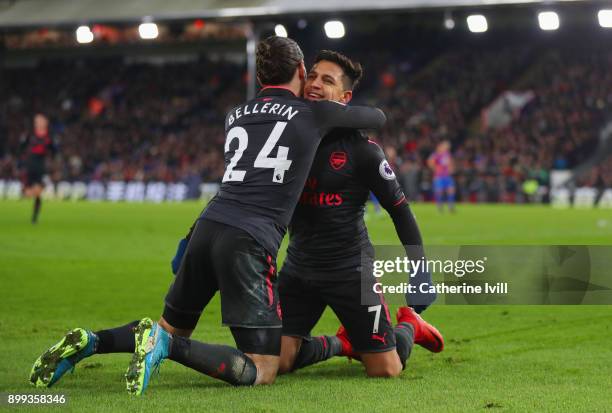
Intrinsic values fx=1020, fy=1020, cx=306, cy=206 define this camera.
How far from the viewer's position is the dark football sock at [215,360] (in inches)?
197

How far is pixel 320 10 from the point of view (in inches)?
1168

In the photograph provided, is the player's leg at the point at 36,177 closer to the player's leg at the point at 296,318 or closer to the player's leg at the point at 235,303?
the player's leg at the point at 296,318

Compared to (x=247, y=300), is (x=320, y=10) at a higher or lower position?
higher

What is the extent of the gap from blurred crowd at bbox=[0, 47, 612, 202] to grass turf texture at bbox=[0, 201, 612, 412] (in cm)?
2234

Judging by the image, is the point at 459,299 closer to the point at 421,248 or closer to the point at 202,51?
the point at 421,248

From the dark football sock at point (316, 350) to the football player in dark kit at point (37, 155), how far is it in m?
15.8

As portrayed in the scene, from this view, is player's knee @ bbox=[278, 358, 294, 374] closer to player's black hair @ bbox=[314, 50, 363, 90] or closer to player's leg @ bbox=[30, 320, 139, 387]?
player's leg @ bbox=[30, 320, 139, 387]

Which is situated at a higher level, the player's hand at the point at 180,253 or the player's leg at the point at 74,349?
the player's hand at the point at 180,253

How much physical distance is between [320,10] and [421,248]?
24858mm

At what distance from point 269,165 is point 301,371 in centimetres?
144

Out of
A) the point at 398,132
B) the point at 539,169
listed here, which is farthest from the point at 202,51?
the point at 539,169

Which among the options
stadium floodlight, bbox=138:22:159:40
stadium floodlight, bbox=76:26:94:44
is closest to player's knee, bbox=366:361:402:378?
stadium floodlight, bbox=138:22:159:40

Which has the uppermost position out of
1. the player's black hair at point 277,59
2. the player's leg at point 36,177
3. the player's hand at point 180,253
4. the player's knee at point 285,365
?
the player's leg at point 36,177

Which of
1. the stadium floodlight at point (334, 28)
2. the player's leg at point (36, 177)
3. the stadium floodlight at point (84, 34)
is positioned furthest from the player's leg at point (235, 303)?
the stadium floodlight at point (84, 34)
